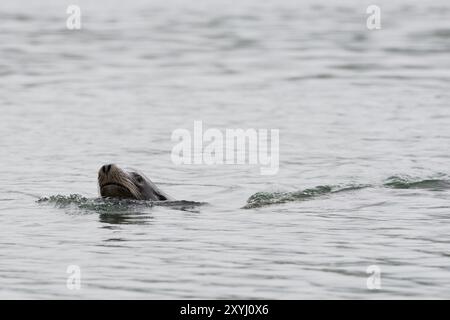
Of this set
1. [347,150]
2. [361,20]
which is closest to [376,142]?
[347,150]

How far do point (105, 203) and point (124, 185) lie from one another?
265 mm

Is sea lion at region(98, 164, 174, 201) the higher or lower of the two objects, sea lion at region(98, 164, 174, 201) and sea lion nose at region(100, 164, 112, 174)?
the lower

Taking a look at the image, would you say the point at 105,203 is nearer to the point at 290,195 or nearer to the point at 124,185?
the point at 124,185

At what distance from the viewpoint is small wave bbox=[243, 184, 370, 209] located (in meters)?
15.3

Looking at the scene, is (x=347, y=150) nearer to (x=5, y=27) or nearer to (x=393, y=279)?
(x=393, y=279)

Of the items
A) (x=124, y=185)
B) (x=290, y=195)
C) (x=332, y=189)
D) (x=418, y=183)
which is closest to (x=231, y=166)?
(x=332, y=189)

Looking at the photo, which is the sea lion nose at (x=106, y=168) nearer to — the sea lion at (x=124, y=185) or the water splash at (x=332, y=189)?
the sea lion at (x=124, y=185)

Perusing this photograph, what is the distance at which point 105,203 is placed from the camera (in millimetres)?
14633

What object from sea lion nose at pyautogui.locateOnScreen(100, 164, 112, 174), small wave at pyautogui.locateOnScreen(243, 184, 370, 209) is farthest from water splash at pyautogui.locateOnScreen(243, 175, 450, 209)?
sea lion nose at pyautogui.locateOnScreen(100, 164, 112, 174)

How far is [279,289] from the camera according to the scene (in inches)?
420

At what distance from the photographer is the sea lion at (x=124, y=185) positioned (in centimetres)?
1451

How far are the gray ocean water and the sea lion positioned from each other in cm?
→ 18

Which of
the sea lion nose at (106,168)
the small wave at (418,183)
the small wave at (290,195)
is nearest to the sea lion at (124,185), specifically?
the sea lion nose at (106,168)

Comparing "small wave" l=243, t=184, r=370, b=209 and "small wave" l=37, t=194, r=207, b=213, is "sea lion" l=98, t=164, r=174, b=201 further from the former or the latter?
"small wave" l=243, t=184, r=370, b=209
